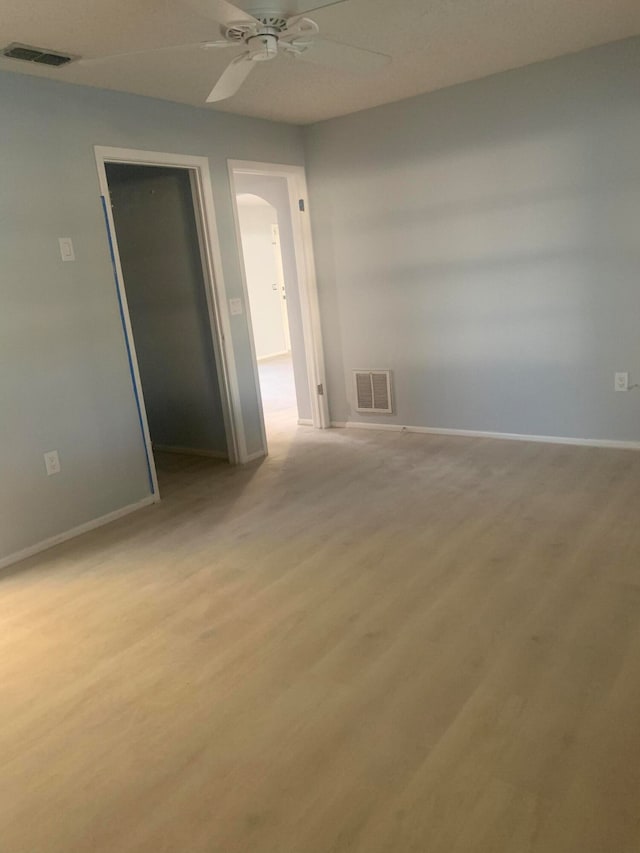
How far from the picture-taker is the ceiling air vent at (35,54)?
112 inches

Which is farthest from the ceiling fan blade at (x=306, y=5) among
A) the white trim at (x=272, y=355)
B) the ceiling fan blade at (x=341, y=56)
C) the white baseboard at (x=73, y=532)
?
the white trim at (x=272, y=355)

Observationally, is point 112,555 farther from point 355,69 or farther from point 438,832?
point 355,69

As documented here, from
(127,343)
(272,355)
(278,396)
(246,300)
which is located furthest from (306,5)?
(272,355)

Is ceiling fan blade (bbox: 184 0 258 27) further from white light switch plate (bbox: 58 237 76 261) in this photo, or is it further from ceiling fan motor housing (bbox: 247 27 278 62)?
white light switch plate (bbox: 58 237 76 261)

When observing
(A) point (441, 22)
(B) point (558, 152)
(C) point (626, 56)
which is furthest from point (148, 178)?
(C) point (626, 56)

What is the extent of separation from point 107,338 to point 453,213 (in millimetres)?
2468

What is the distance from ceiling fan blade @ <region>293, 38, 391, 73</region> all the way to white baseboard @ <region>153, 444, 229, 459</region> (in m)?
2.86

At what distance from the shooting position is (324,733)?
6.30 feet

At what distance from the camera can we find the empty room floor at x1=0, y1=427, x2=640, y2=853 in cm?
163

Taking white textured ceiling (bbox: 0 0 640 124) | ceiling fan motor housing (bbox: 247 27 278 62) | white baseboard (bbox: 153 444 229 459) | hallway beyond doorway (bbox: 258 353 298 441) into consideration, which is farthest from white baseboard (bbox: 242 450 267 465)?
ceiling fan motor housing (bbox: 247 27 278 62)

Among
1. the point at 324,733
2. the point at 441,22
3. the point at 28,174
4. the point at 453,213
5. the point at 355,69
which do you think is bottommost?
the point at 324,733

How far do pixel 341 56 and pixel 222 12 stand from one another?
26.0 inches

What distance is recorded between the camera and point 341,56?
8.73 ft

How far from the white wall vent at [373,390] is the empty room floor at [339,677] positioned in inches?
60.0
